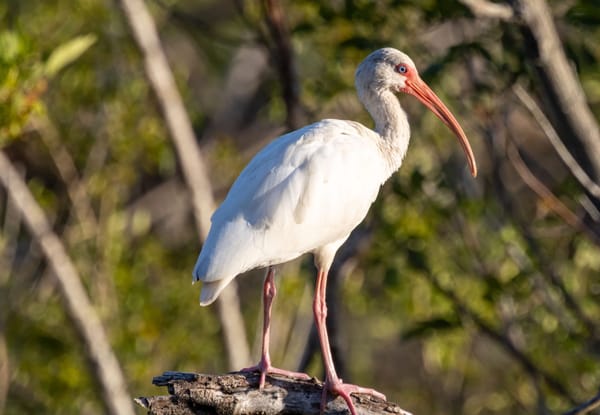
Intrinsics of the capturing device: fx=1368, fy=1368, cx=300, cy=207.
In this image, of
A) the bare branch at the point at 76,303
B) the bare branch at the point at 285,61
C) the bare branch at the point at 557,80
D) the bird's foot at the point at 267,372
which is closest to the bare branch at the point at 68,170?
the bare branch at the point at 76,303

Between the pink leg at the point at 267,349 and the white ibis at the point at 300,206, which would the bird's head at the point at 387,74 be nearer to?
the white ibis at the point at 300,206

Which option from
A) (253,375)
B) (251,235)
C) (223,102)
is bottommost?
(253,375)

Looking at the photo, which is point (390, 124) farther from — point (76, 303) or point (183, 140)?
point (183, 140)

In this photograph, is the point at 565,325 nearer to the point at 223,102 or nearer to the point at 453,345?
the point at 453,345

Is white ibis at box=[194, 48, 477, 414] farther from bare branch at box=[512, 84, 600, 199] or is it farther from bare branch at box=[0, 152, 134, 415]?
bare branch at box=[0, 152, 134, 415]

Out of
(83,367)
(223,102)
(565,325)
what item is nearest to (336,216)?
(565,325)

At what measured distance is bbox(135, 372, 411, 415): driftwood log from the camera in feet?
18.6

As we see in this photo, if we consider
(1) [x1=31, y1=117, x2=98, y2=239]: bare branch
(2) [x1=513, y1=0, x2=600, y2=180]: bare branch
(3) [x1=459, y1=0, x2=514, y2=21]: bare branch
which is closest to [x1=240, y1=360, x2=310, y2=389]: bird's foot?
(2) [x1=513, y1=0, x2=600, y2=180]: bare branch

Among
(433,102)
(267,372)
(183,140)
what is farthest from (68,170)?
(267,372)

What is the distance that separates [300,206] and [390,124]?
100 cm

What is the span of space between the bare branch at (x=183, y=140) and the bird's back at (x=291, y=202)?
3722mm

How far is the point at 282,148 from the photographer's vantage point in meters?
6.53

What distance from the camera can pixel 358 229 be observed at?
959 centimetres

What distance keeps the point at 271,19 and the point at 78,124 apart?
361 centimetres
